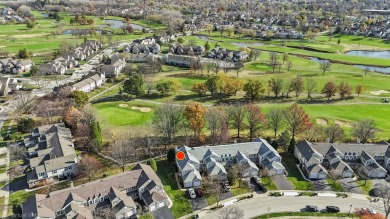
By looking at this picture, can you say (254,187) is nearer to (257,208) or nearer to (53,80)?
(257,208)

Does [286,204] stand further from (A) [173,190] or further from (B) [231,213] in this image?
(A) [173,190]

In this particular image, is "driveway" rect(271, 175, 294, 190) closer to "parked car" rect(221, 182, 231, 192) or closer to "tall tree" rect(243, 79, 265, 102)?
"parked car" rect(221, 182, 231, 192)

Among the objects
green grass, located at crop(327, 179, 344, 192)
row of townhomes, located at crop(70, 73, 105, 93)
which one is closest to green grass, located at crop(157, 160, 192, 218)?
green grass, located at crop(327, 179, 344, 192)

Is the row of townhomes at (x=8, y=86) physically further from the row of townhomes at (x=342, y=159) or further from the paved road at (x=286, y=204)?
the row of townhomes at (x=342, y=159)

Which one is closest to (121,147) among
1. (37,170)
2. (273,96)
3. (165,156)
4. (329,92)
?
(165,156)

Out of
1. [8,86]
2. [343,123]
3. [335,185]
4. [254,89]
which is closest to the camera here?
[335,185]

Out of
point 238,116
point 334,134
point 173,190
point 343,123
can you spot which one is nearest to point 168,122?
point 238,116
